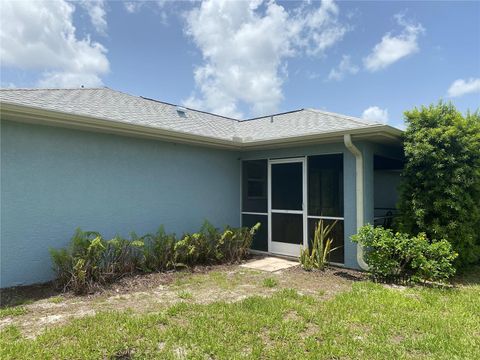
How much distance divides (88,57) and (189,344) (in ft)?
36.8

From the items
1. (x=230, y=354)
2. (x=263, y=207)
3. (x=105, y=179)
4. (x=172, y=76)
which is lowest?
(x=230, y=354)

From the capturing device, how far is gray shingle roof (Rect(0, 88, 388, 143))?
5.94 m

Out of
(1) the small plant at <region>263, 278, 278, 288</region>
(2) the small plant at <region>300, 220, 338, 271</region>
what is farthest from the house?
(1) the small plant at <region>263, 278, 278, 288</region>

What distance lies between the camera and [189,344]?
3.36 m

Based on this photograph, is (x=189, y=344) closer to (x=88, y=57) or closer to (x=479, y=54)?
(x=479, y=54)

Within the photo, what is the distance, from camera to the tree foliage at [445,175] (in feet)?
19.4

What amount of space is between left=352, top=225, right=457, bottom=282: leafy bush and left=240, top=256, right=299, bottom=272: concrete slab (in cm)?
181

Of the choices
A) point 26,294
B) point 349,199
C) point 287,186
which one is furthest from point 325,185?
point 26,294

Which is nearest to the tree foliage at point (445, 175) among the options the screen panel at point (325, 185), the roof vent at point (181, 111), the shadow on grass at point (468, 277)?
the shadow on grass at point (468, 277)

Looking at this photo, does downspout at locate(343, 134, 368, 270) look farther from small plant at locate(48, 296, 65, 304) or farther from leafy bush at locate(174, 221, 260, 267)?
small plant at locate(48, 296, 65, 304)

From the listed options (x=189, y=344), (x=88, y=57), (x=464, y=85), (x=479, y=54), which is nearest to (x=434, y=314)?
(x=189, y=344)

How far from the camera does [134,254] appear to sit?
6336 millimetres

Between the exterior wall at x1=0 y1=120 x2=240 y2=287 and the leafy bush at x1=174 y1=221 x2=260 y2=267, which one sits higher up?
the exterior wall at x1=0 y1=120 x2=240 y2=287

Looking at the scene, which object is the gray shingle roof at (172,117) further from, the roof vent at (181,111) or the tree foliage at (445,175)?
the tree foliage at (445,175)
